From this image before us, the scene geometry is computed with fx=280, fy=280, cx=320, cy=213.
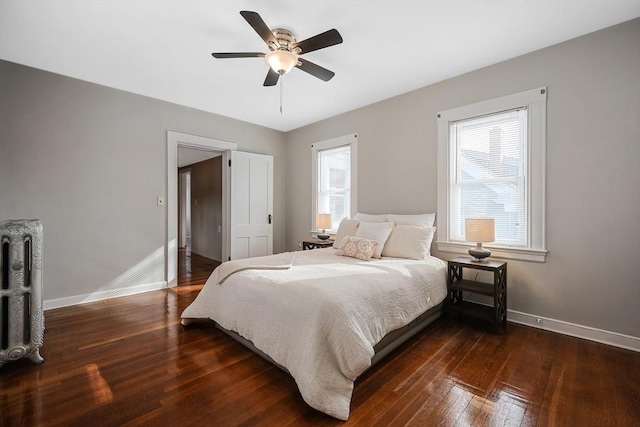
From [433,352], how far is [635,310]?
1690 mm

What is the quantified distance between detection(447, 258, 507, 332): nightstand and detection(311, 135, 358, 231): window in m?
1.82

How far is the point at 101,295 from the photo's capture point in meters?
3.51

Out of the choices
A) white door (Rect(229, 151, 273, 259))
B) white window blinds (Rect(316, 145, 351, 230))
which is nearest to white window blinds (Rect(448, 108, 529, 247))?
white window blinds (Rect(316, 145, 351, 230))

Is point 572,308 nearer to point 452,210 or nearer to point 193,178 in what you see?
point 452,210

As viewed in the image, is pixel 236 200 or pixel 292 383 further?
pixel 236 200

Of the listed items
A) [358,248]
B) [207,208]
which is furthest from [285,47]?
[207,208]

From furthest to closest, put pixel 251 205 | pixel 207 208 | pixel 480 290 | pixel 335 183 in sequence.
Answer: pixel 207 208
pixel 251 205
pixel 335 183
pixel 480 290

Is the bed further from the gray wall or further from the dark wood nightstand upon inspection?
the gray wall

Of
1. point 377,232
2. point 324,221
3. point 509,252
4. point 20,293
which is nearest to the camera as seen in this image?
point 20,293

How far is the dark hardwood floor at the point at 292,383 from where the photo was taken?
4.99 ft

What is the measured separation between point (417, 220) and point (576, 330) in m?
1.73

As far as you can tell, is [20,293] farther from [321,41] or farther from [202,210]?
[202,210]

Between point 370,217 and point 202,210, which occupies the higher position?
point 202,210

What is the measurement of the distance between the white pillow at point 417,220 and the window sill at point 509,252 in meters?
0.32
